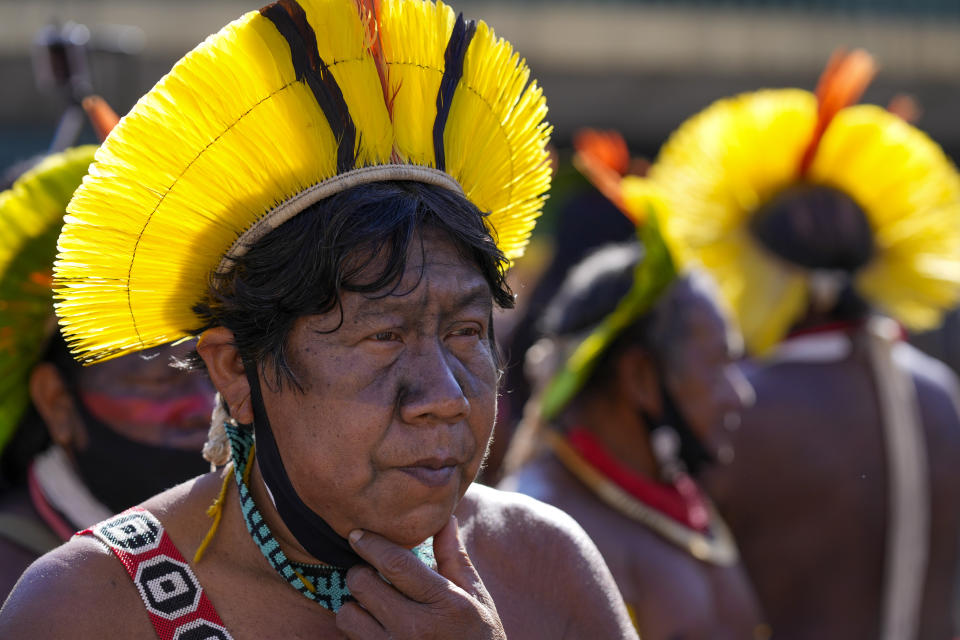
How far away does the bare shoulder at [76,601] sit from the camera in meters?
1.96

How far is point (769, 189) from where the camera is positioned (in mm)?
5137

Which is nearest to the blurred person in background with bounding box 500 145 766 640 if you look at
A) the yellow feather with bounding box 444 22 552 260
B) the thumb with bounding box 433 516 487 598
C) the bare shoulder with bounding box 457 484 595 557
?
the bare shoulder with bounding box 457 484 595 557

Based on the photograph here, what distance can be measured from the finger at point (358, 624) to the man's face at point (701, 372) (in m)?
2.10

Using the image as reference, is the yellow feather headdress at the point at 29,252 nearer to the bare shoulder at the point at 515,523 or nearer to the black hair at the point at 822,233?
the bare shoulder at the point at 515,523

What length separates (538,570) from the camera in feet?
7.66

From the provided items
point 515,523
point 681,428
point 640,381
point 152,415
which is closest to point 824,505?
point 681,428

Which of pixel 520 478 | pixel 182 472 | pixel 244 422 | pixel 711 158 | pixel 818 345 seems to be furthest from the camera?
pixel 711 158

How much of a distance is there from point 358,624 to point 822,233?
3510 millimetres

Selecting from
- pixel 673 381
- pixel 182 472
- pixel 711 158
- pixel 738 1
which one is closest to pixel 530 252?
pixel 711 158

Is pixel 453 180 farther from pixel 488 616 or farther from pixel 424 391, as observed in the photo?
pixel 488 616

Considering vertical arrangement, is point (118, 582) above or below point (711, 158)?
above

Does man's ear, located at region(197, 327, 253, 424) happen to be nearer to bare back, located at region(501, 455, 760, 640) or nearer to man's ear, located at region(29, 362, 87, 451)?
man's ear, located at region(29, 362, 87, 451)

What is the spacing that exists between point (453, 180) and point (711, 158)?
323cm

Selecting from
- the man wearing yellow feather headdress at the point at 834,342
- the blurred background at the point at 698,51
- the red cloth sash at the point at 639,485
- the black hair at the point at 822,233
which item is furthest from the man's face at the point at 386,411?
the blurred background at the point at 698,51
